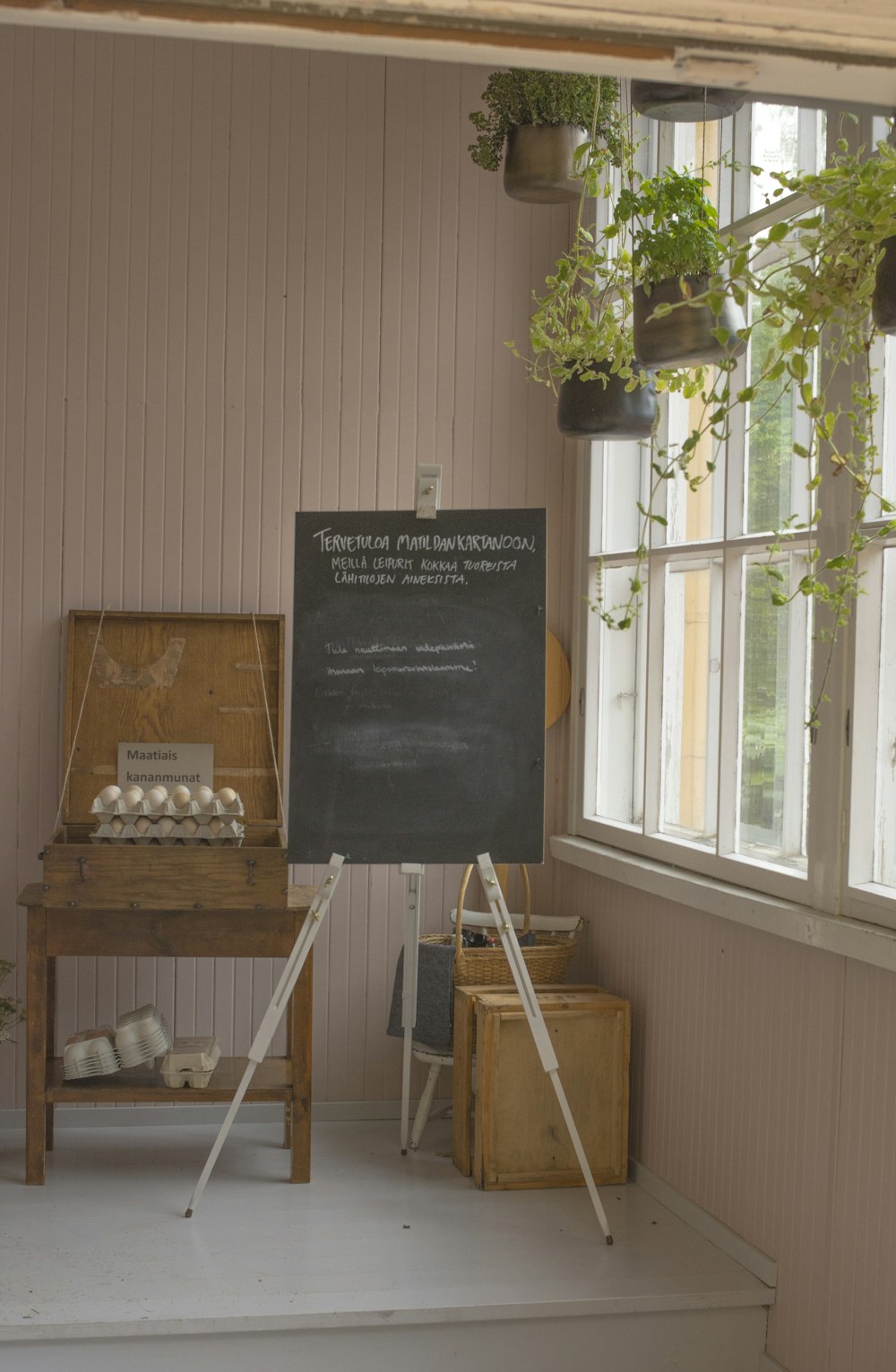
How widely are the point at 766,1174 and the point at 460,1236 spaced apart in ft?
2.45

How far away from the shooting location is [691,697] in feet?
11.7

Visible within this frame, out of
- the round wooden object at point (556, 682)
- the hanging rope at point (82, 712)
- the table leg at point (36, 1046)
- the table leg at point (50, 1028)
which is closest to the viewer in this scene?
the table leg at point (36, 1046)

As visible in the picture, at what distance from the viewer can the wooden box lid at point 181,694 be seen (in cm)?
409

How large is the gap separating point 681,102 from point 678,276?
341 millimetres

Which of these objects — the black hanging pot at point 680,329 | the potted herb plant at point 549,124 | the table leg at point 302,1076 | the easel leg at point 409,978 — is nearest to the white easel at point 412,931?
the easel leg at point 409,978

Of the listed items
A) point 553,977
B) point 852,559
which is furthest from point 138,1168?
point 852,559

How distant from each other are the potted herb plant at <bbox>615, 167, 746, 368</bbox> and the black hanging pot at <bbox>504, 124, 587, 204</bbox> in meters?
0.44

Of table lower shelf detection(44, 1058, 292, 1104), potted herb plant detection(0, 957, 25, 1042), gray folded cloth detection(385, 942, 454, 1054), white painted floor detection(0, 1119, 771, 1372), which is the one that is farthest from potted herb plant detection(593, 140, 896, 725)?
potted herb plant detection(0, 957, 25, 1042)

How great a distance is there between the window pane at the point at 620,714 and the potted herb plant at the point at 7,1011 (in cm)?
179

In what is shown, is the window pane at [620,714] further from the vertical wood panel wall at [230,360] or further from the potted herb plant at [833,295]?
the potted herb plant at [833,295]

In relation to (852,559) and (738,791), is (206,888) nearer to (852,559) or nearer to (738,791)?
(738,791)

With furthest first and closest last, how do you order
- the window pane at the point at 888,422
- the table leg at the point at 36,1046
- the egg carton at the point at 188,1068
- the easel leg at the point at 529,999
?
the egg carton at the point at 188,1068
the table leg at the point at 36,1046
the easel leg at the point at 529,999
the window pane at the point at 888,422

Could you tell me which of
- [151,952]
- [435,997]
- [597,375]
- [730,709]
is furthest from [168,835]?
[597,375]

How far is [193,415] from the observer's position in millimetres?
4277
